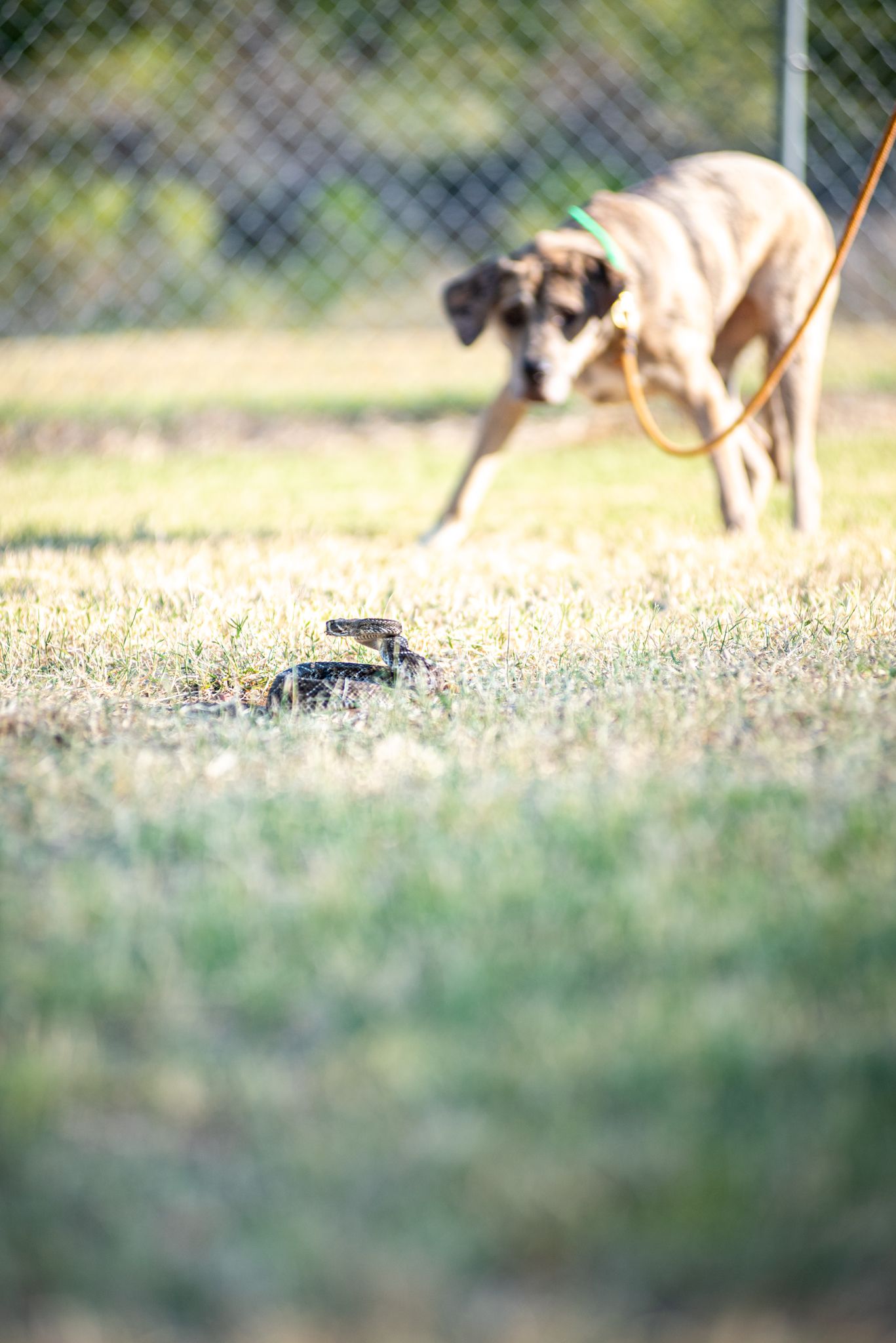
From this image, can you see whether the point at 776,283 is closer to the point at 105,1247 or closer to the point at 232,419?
the point at 232,419

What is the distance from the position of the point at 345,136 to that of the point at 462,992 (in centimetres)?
1055

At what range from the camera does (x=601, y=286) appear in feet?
11.1

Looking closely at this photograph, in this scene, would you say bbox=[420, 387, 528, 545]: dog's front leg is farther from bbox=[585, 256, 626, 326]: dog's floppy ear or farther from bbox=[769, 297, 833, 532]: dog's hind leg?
bbox=[769, 297, 833, 532]: dog's hind leg

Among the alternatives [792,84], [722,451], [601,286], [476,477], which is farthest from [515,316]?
[792,84]

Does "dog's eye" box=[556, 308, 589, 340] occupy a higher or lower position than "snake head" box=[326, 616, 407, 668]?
higher

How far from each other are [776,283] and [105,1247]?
3.61 metres

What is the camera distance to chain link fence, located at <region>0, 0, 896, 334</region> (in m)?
7.21

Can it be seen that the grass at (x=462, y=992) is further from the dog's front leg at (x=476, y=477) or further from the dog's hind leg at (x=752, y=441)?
the dog's hind leg at (x=752, y=441)

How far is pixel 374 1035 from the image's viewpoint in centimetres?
118

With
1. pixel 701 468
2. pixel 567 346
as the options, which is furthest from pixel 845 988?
pixel 701 468

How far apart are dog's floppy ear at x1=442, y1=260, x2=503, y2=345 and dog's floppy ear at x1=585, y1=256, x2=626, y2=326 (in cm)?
28

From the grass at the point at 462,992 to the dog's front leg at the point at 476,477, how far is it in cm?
119

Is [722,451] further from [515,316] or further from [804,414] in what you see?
[515,316]

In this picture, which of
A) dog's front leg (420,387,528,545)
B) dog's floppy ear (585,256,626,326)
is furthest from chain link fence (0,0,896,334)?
dog's floppy ear (585,256,626,326)
